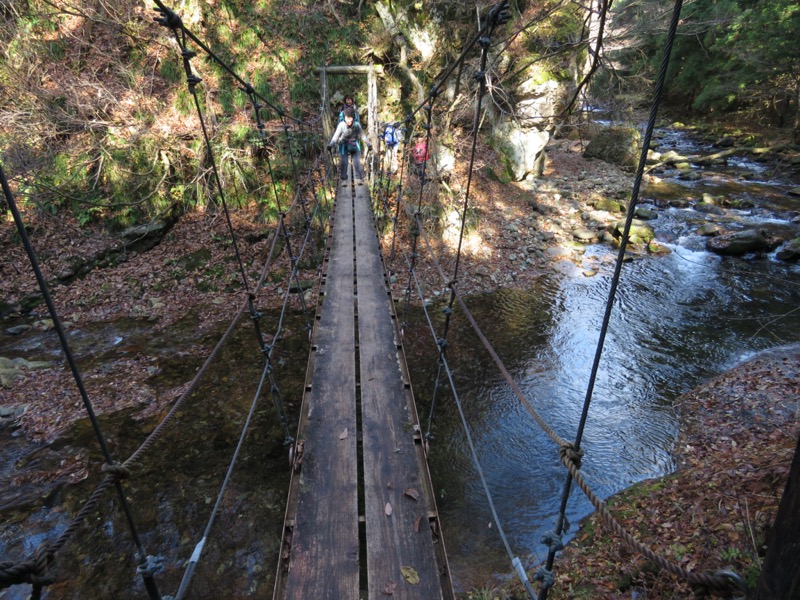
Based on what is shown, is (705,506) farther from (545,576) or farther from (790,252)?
(790,252)

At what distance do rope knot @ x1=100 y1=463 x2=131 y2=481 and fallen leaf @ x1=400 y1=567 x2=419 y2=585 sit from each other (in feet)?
3.54

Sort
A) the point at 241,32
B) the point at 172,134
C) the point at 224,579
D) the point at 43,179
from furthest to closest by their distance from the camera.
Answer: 1. the point at 241,32
2. the point at 172,134
3. the point at 43,179
4. the point at 224,579

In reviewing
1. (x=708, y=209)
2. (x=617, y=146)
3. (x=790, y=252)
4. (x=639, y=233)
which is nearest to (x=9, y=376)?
(x=639, y=233)

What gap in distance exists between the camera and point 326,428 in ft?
7.39

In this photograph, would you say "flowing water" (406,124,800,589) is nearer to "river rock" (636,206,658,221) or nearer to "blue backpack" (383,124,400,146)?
"river rock" (636,206,658,221)

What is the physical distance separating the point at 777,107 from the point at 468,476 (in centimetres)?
1512

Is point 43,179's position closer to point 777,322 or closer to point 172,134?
point 172,134

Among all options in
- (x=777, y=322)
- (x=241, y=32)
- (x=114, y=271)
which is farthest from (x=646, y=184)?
(x=114, y=271)

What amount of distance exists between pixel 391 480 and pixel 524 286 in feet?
18.2

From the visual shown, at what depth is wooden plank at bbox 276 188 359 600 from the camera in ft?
5.27

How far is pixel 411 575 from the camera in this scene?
162 cm

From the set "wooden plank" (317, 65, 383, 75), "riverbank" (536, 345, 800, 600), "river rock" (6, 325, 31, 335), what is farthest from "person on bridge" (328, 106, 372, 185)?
"riverbank" (536, 345, 800, 600)

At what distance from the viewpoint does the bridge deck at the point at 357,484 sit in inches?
63.4

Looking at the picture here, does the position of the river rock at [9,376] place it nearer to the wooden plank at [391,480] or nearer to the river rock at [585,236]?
the wooden plank at [391,480]
